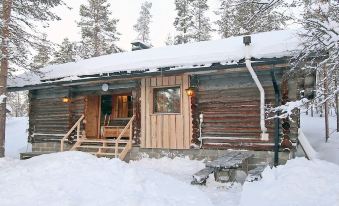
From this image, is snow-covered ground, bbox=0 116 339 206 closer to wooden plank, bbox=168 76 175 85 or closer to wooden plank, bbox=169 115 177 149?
wooden plank, bbox=169 115 177 149

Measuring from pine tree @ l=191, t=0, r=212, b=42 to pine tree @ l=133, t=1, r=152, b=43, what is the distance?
9.74 m

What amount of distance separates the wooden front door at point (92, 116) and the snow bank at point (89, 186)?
622 cm

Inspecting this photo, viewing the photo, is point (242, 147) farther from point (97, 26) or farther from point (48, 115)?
point (97, 26)

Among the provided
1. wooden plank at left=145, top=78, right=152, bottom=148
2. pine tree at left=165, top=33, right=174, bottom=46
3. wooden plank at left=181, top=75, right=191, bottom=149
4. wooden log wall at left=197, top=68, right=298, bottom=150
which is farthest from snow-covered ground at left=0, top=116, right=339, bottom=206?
pine tree at left=165, top=33, right=174, bottom=46

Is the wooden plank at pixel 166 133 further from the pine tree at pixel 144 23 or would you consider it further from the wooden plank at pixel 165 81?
the pine tree at pixel 144 23

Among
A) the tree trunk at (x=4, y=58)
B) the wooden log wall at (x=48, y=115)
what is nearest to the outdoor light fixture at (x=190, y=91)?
the wooden log wall at (x=48, y=115)

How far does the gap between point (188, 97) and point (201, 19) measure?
73.1 feet

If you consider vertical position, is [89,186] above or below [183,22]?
below

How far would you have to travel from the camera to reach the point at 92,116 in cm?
1424

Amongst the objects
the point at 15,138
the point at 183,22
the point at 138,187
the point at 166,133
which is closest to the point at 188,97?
the point at 166,133

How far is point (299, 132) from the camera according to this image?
32.2 feet

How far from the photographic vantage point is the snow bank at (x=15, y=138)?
796 inches

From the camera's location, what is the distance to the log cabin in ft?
31.3

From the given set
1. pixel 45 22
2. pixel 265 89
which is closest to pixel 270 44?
pixel 265 89
